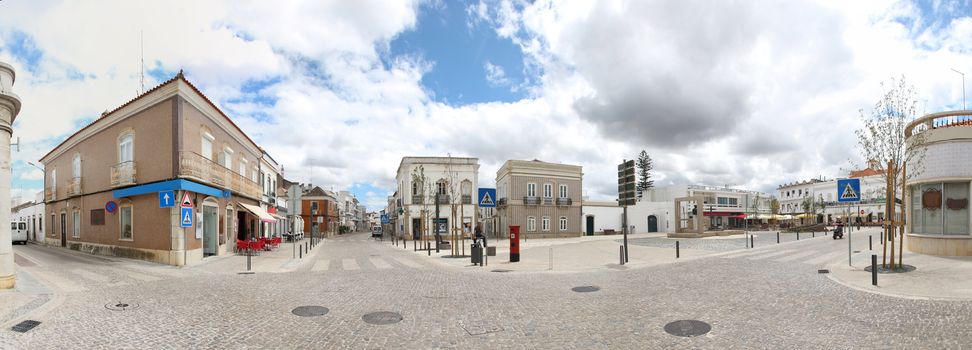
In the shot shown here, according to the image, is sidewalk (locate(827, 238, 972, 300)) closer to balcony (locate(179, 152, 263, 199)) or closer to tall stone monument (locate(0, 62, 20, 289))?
tall stone monument (locate(0, 62, 20, 289))

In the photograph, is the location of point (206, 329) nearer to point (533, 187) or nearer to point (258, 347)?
point (258, 347)

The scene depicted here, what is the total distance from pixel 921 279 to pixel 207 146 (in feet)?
81.0

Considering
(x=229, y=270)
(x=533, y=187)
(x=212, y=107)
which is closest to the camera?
(x=229, y=270)

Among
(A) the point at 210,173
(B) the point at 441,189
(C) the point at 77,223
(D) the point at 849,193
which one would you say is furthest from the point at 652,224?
(C) the point at 77,223

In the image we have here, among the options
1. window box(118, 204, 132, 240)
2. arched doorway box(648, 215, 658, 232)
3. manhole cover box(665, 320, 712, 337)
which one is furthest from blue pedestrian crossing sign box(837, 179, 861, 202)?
arched doorway box(648, 215, 658, 232)

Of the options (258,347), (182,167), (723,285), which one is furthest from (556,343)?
(182,167)

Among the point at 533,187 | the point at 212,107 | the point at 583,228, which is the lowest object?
the point at 583,228

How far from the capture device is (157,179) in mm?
17797

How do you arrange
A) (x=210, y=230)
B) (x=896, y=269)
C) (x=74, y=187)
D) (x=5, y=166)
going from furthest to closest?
(x=74, y=187)
(x=210, y=230)
(x=896, y=269)
(x=5, y=166)

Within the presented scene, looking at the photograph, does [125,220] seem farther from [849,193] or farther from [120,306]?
[849,193]

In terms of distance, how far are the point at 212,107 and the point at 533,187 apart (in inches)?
1234

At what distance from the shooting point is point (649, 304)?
8.92 metres

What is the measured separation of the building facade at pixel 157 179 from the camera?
1725 cm

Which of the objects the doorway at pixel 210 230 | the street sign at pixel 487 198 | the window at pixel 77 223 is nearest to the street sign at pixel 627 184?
the street sign at pixel 487 198
